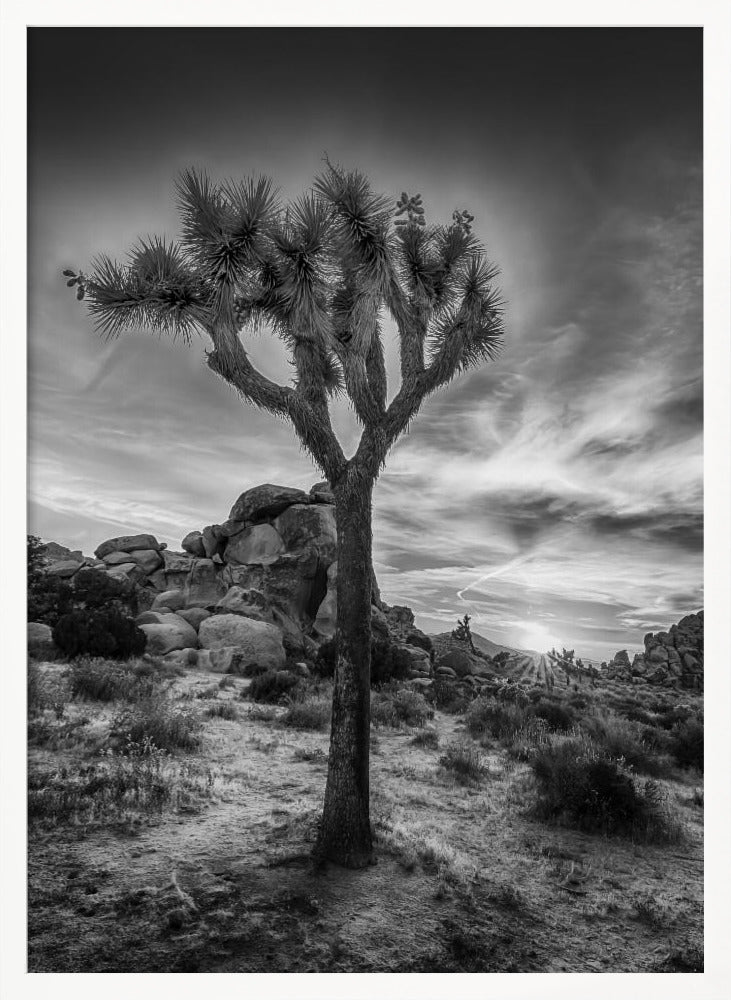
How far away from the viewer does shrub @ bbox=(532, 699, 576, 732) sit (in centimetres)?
966

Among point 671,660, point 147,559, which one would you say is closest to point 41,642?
point 147,559

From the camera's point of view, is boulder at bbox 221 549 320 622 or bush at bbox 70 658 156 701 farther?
boulder at bbox 221 549 320 622

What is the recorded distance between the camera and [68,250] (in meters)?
5.54

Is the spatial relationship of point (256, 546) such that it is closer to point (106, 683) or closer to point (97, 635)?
point (97, 635)

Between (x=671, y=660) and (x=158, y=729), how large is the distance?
11.8 meters

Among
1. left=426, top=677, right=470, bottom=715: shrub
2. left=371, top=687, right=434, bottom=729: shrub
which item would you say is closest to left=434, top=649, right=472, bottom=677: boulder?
left=426, top=677, right=470, bottom=715: shrub

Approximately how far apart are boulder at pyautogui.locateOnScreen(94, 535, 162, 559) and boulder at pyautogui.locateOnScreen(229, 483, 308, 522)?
4834 millimetres

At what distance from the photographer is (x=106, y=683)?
337 inches

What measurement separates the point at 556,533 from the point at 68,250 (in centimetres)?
864

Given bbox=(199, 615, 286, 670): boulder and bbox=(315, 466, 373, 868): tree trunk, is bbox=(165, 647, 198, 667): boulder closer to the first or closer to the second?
bbox=(199, 615, 286, 670): boulder

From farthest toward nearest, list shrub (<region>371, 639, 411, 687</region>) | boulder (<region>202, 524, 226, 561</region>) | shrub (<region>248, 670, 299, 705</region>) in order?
boulder (<region>202, 524, 226, 561</region>) < shrub (<region>371, 639, 411, 687</region>) < shrub (<region>248, 670, 299, 705</region>)

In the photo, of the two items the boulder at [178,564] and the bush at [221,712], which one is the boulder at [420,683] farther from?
the boulder at [178,564]
